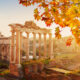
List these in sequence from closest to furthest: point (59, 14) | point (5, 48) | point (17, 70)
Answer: point (59, 14) → point (17, 70) → point (5, 48)

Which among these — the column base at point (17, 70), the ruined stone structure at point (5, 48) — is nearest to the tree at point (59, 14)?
the column base at point (17, 70)

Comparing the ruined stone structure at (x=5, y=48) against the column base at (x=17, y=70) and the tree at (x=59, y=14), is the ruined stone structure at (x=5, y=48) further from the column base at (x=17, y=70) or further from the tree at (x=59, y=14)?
the tree at (x=59, y=14)

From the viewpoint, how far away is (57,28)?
4.71 metres

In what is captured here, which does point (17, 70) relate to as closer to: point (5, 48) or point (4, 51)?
point (5, 48)

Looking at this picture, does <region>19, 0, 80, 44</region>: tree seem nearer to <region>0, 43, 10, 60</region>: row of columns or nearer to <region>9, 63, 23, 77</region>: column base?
<region>9, 63, 23, 77</region>: column base

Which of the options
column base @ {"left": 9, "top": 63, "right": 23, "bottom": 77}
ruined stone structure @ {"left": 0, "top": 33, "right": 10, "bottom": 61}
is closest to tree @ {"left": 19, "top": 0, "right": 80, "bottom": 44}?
column base @ {"left": 9, "top": 63, "right": 23, "bottom": 77}

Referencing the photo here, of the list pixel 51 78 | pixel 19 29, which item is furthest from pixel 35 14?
pixel 19 29

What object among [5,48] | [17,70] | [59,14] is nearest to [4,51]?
[5,48]

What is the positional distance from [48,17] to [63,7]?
0.57m

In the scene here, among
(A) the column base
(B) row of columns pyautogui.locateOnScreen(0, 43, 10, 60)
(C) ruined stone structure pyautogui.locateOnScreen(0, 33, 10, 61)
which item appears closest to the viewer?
(A) the column base

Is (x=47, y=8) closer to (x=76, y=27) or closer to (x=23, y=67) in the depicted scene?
(x=76, y=27)

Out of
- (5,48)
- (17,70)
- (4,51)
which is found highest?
(5,48)

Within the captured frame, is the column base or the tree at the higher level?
the tree

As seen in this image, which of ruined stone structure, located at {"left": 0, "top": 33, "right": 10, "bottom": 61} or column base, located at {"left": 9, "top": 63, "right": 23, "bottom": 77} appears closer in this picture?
column base, located at {"left": 9, "top": 63, "right": 23, "bottom": 77}
